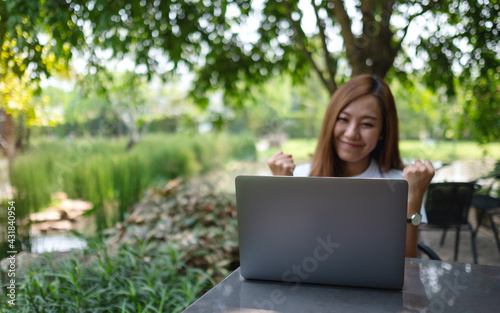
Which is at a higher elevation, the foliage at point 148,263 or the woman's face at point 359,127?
the woman's face at point 359,127

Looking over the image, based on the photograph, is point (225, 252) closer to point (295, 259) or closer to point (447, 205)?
point (447, 205)

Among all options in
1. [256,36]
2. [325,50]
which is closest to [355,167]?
[325,50]

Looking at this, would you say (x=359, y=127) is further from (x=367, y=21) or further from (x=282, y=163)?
(x=367, y=21)

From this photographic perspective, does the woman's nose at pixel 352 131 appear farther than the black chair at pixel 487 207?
No

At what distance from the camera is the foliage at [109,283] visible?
1.91m

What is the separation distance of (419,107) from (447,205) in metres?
2.17

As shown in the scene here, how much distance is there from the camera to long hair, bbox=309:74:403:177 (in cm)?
175

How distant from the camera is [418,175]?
1354 millimetres

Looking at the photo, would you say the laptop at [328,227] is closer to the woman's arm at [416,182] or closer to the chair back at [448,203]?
the woman's arm at [416,182]

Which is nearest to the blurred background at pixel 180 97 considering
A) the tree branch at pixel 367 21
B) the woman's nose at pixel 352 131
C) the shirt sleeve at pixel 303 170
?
the tree branch at pixel 367 21

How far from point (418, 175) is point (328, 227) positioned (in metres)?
0.52

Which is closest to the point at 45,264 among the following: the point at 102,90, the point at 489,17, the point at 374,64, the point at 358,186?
the point at 102,90

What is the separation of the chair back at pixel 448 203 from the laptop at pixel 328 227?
2076 millimetres

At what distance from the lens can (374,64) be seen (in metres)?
2.91
